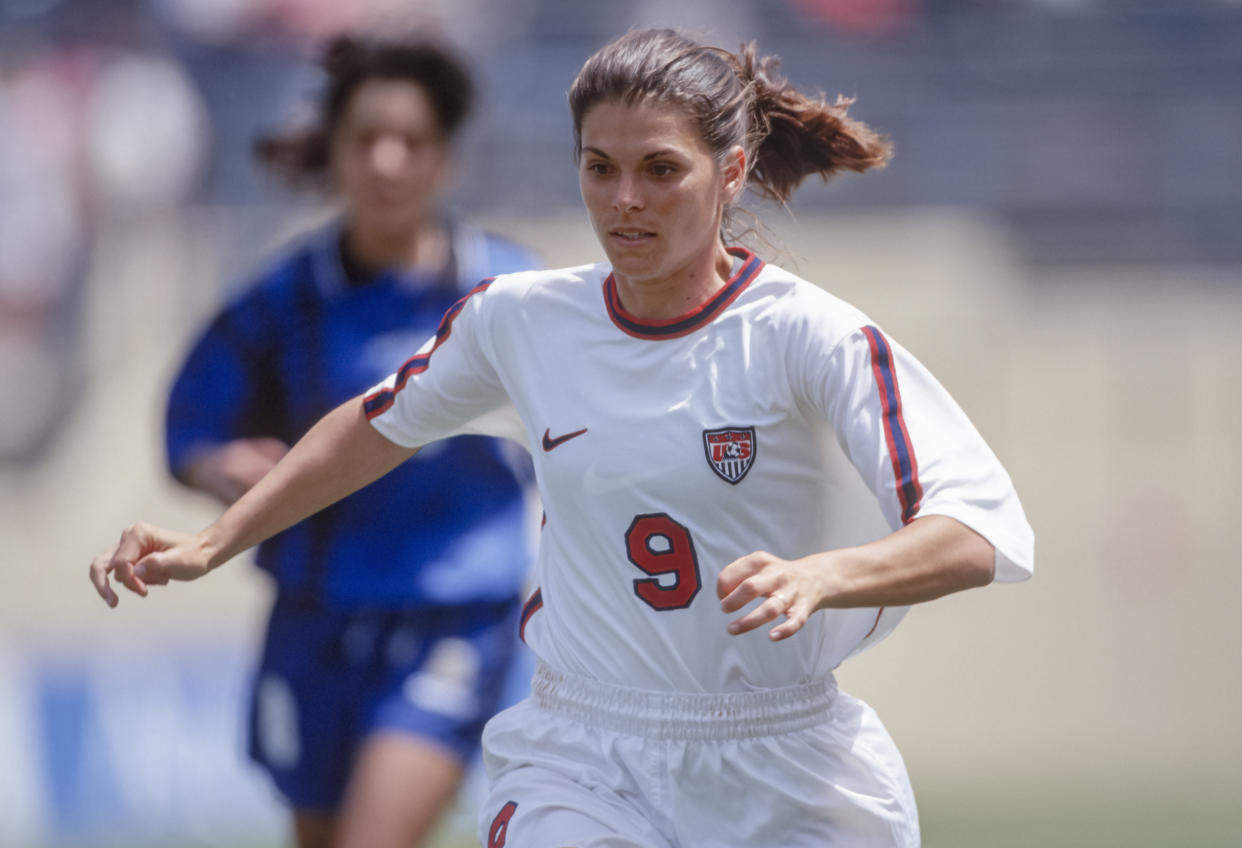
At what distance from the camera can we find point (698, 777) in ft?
9.21

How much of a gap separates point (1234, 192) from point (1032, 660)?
5942 millimetres

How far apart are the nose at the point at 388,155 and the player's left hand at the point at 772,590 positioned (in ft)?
7.39

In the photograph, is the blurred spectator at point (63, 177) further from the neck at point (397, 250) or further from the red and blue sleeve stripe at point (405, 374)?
the red and blue sleeve stripe at point (405, 374)

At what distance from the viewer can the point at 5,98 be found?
50.2 ft

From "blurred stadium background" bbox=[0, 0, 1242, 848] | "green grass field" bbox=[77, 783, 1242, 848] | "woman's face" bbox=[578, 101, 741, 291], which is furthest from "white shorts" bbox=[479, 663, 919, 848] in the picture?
"blurred stadium background" bbox=[0, 0, 1242, 848]

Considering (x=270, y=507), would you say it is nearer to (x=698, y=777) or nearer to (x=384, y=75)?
(x=698, y=777)

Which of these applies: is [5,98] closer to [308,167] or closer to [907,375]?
[308,167]

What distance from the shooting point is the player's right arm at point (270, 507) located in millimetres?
3014

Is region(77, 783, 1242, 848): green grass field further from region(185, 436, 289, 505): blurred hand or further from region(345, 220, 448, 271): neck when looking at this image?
region(345, 220, 448, 271): neck

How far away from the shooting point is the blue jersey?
13.8 ft

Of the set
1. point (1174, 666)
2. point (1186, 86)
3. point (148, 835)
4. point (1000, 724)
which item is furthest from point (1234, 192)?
point (148, 835)

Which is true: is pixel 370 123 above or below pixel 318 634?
above

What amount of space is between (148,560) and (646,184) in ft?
3.83

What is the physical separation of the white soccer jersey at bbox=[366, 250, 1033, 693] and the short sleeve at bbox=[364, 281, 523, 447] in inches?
6.5
